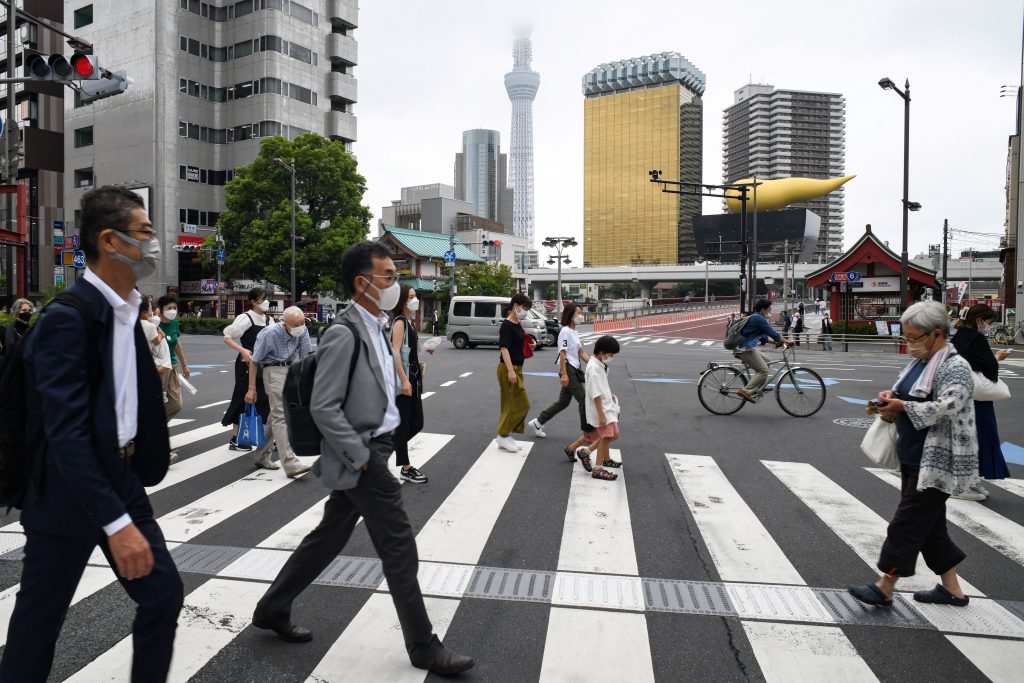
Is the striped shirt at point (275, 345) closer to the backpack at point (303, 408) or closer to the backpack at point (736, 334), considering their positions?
the backpack at point (303, 408)

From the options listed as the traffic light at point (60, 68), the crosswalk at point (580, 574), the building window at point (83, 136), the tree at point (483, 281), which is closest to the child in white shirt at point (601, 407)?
the crosswalk at point (580, 574)

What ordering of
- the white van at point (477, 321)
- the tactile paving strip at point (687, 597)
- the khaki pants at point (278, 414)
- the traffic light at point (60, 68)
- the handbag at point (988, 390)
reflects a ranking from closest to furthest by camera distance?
the tactile paving strip at point (687, 597), the handbag at point (988, 390), the khaki pants at point (278, 414), the traffic light at point (60, 68), the white van at point (477, 321)

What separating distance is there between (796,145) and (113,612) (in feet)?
715

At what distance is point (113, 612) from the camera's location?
365 cm

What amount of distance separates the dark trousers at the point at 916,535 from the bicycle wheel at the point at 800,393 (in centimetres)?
705

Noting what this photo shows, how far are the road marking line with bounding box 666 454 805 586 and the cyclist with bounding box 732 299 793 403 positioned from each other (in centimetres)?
363

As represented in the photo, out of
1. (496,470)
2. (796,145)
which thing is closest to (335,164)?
(496,470)

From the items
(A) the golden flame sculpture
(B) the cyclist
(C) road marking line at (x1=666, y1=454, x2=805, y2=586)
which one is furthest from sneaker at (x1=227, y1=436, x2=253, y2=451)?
(A) the golden flame sculpture

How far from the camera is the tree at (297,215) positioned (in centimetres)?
4103

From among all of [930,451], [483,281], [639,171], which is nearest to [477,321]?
[930,451]

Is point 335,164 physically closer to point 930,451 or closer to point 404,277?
point 404,277

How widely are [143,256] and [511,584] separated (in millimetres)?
2702

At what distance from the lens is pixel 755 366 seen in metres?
10.6

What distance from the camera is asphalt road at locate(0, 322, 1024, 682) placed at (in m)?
3.22
